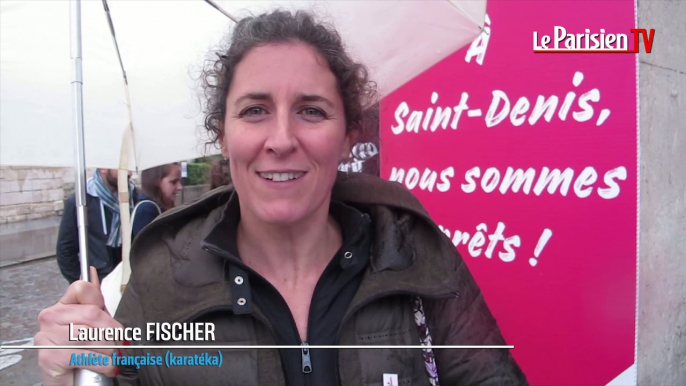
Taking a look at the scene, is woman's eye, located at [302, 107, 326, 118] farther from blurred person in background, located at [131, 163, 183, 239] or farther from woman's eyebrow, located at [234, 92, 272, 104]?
blurred person in background, located at [131, 163, 183, 239]

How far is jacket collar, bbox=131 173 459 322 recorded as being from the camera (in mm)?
1225

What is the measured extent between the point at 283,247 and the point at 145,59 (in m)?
1.03

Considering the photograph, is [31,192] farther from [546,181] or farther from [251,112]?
[546,181]

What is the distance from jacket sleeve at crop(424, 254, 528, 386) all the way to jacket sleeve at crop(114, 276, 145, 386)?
769 mm

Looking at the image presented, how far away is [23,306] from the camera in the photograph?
21.2ft

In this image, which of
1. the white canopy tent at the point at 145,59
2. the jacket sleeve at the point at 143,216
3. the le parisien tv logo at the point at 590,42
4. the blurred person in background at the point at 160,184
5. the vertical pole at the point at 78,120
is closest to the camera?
the vertical pole at the point at 78,120

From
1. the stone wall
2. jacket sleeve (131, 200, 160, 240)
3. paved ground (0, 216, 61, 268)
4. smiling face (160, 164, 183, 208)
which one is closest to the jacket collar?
jacket sleeve (131, 200, 160, 240)

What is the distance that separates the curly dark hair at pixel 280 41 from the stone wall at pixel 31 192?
1164 cm

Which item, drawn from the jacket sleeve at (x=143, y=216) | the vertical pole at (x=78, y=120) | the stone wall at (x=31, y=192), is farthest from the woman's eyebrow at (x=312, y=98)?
the stone wall at (x=31, y=192)

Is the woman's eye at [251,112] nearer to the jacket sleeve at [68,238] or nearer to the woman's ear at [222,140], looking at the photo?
the woman's ear at [222,140]

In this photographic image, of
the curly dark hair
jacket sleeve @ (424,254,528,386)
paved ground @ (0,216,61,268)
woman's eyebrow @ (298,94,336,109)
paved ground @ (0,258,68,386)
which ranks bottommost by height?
paved ground @ (0,258,68,386)

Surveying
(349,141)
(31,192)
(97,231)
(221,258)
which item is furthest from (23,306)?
(349,141)

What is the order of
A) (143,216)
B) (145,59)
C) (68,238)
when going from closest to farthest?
(145,59) < (143,216) < (68,238)

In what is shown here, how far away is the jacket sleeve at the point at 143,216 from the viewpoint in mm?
2865
